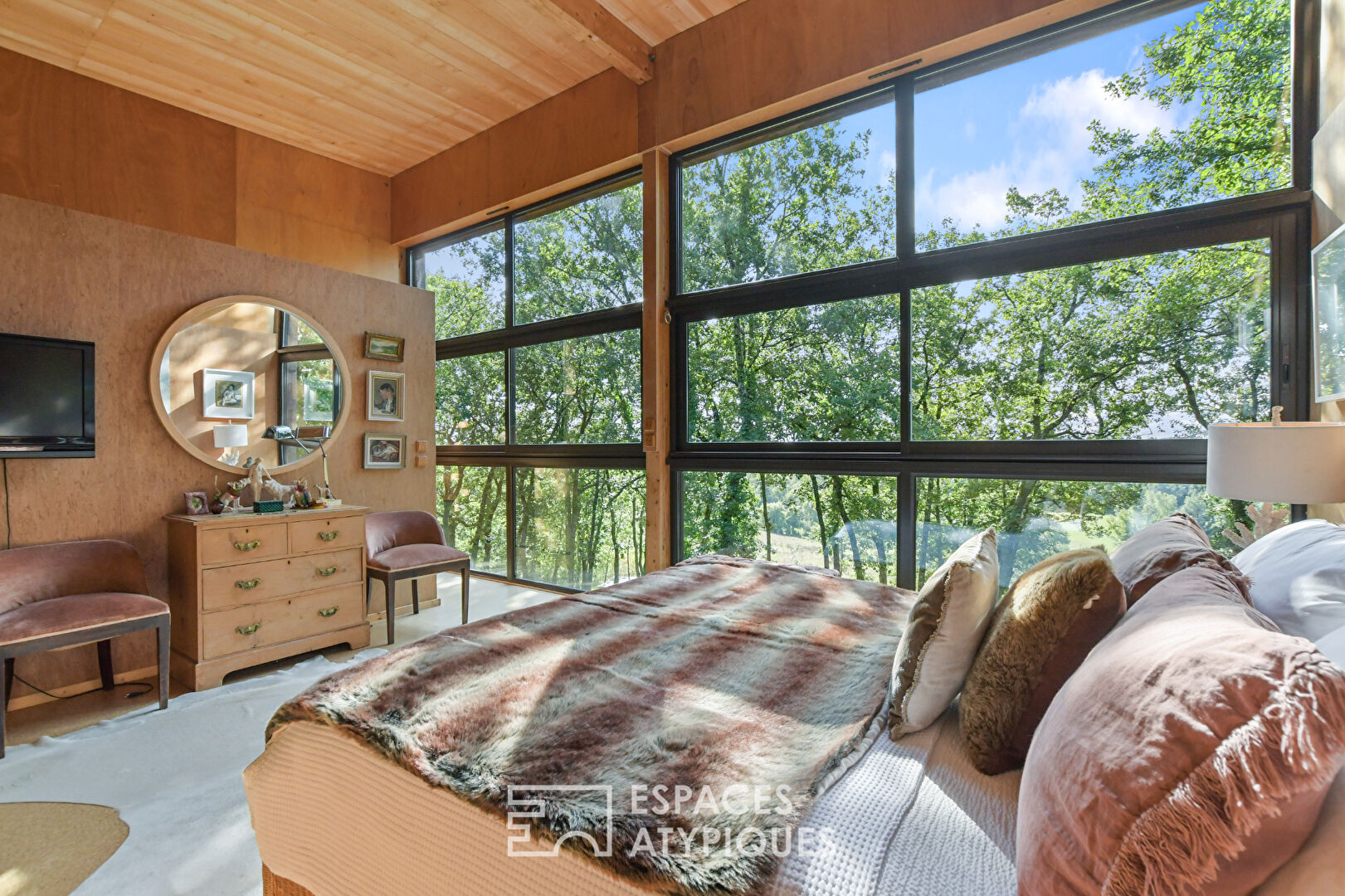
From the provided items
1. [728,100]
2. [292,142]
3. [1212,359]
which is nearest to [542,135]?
[728,100]

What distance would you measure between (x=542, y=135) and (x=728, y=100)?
1491mm

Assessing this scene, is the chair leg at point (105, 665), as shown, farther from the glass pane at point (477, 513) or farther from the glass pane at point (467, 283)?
the glass pane at point (467, 283)

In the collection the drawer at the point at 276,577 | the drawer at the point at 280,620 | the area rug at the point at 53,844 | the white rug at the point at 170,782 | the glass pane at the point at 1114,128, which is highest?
the glass pane at the point at 1114,128

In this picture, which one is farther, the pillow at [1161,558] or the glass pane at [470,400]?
the glass pane at [470,400]

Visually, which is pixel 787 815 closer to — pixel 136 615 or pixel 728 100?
Result: pixel 136 615

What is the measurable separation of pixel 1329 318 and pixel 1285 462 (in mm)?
693

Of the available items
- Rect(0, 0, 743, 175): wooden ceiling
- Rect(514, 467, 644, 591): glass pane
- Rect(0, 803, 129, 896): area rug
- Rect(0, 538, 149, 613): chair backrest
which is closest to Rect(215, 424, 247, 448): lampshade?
Rect(0, 538, 149, 613): chair backrest

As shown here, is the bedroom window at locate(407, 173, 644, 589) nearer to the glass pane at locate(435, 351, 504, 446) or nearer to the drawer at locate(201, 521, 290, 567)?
the glass pane at locate(435, 351, 504, 446)

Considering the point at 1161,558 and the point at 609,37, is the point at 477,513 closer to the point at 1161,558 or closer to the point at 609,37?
the point at 609,37

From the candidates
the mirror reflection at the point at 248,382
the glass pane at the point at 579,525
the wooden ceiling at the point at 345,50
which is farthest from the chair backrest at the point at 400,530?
the wooden ceiling at the point at 345,50

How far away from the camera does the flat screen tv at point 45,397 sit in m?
2.57

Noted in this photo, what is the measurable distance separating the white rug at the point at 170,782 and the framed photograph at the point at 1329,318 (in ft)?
11.4

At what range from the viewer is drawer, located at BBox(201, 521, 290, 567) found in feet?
9.39

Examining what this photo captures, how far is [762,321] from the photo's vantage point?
355cm
